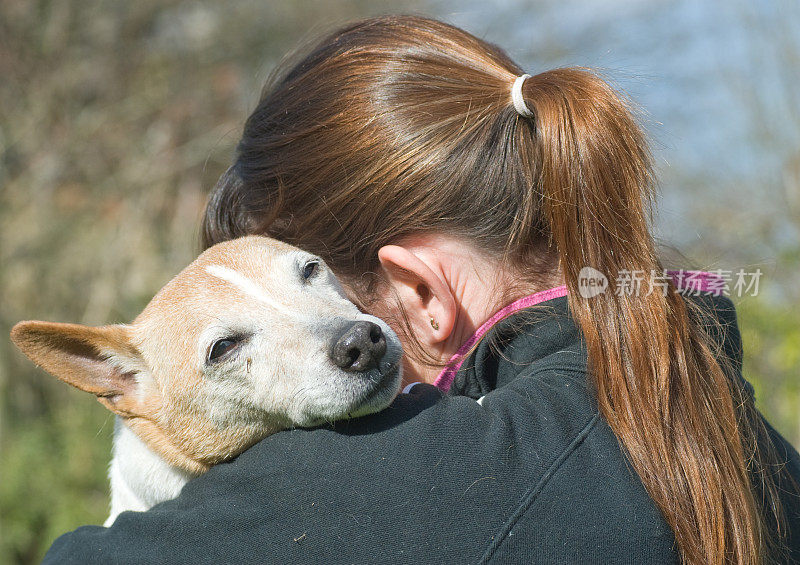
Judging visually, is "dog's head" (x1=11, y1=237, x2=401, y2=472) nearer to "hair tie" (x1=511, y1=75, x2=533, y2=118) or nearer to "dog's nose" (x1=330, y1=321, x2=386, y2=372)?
"dog's nose" (x1=330, y1=321, x2=386, y2=372)

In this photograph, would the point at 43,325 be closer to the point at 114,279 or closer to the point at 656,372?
the point at 656,372

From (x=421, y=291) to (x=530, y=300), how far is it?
327 millimetres

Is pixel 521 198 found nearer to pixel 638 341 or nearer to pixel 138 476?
pixel 638 341

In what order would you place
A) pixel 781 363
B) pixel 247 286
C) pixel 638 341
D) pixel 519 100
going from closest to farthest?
pixel 638 341 < pixel 519 100 < pixel 247 286 < pixel 781 363

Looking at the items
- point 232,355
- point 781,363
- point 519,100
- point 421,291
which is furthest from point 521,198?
point 781,363

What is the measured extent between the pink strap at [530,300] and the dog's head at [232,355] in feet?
0.76

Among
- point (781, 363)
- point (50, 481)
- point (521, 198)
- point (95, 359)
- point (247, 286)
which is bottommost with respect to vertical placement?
point (50, 481)

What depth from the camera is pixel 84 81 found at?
8.88 meters

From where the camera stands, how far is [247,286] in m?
2.11

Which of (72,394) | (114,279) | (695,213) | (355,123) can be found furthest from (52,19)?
(355,123)

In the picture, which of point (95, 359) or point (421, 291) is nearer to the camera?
point (421, 291)

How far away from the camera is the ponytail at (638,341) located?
1610 mm

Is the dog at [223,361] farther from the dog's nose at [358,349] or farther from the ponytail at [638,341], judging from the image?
the ponytail at [638,341]

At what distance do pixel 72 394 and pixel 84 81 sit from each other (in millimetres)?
3754
